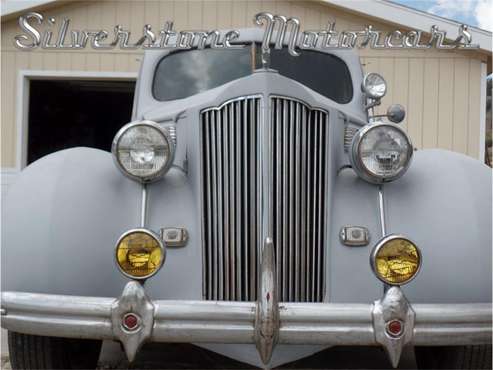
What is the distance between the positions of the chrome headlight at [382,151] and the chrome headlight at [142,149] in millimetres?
901

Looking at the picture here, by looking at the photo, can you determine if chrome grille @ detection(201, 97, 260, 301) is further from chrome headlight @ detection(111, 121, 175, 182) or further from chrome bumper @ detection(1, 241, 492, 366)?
chrome bumper @ detection(1, 241, 492, 366)

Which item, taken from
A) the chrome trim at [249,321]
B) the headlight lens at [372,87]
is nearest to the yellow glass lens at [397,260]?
the chrome trim at [249,321]

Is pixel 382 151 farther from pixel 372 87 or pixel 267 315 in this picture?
pixel 372 87

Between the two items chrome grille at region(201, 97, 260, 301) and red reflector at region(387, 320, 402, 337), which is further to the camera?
chrome grille at region(201, 97, 260, 301)

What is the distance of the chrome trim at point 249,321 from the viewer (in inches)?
85.6

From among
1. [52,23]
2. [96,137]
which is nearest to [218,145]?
[52,23]

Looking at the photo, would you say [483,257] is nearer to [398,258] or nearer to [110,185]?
[398,258]

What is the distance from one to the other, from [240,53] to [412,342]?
245 cm

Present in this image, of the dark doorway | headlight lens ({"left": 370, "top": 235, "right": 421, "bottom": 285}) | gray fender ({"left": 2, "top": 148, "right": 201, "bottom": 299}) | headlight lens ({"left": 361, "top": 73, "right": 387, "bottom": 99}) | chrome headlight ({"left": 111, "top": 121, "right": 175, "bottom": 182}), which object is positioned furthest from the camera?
the dark doorway

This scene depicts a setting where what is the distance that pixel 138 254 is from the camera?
2.34m

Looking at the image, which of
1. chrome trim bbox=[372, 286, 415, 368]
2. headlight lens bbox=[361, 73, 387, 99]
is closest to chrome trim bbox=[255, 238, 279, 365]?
chrome trim bbox=[372, 286, 415, 368]

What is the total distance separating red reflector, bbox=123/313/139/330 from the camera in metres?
2.20

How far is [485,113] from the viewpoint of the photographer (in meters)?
8.15

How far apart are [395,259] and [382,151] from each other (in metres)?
0.56
